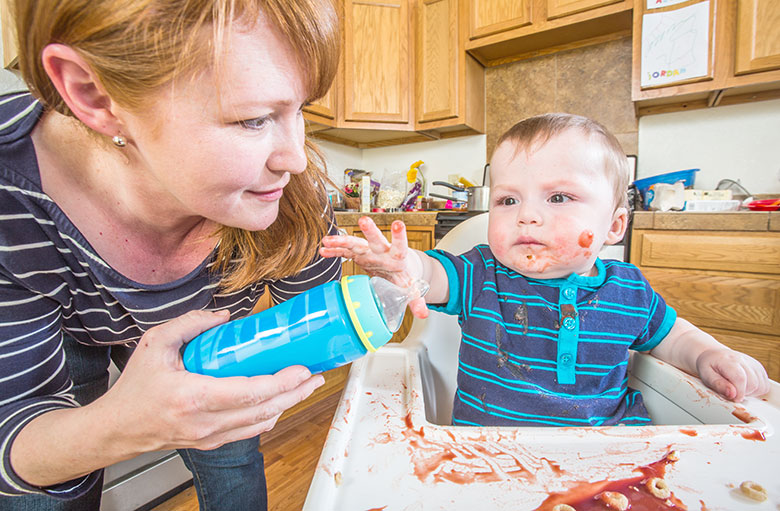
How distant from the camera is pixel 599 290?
783 millimetres

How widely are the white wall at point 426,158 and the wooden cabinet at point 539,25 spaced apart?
0.60 meters

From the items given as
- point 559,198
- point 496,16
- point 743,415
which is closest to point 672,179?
point 496,16

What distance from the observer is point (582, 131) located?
782mm

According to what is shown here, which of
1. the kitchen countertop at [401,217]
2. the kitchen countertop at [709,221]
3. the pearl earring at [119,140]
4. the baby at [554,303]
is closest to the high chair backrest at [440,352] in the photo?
the baby at [554,303]

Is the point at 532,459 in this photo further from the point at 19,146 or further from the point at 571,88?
the point at 571,88

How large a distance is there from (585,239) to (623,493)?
44 centimetres

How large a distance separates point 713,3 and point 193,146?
228cm

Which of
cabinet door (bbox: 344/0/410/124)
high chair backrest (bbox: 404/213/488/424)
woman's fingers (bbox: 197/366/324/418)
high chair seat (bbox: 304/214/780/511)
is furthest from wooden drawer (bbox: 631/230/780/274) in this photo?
woman's fingers (bbox: 197/366/324/418)

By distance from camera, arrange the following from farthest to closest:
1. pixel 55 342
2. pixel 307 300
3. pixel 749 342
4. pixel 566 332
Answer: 1. pixel 749 342
2. pixel 566 332
3. pixel 55 342
4. pixel 307 300

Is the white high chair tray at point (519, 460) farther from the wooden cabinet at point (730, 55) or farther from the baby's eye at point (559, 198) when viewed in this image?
the wooden cabinet at point (730, 55)

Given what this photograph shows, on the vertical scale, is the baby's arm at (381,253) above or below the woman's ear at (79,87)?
below

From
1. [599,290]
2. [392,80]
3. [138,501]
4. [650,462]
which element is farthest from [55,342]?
[392,80]

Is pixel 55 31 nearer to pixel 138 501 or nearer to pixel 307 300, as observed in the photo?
pixel 307 300

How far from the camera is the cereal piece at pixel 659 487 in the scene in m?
0.40
